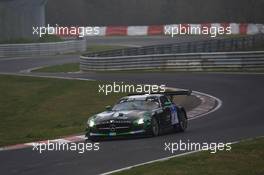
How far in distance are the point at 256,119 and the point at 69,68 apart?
28.1m

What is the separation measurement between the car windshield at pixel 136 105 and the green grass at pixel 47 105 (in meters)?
2.27

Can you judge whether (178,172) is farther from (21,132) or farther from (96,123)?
(21,132)

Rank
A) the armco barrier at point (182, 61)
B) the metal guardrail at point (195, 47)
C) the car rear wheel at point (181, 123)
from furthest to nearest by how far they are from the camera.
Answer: the metal guardrail at point (195, 47) → the armco barrier at point (182, 61) → the car rear wheel at point (181, 123)

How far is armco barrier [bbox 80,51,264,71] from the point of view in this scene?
39.0 metres

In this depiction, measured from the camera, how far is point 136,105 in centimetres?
1884

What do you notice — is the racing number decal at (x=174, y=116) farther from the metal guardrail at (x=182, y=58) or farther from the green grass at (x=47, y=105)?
the metal guardrail at (x=182, y=58)

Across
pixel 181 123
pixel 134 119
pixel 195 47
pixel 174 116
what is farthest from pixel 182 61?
pixel 134 119

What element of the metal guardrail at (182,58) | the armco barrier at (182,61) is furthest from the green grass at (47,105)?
the metal guardrail at (182,58)

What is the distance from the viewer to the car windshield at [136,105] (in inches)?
737

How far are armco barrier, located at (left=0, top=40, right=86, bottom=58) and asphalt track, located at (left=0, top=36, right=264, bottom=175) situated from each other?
28784 millimetres

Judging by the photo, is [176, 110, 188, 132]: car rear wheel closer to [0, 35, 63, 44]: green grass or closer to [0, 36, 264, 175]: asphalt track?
[0, 36, 264, 175]: asphalt track

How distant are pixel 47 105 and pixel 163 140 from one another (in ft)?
48.1

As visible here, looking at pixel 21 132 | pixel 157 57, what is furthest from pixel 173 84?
pixel 21 132

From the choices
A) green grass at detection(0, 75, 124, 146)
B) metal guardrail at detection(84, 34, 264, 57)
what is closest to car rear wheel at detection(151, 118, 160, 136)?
green grass at detection(0, 75, 124, 146)
